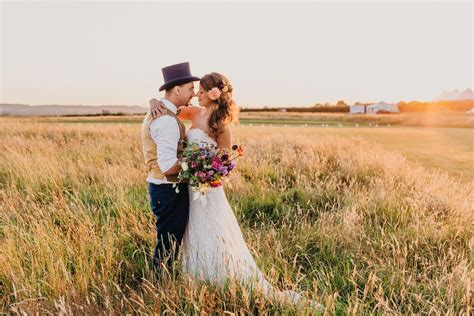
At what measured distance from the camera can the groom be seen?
11.2 feet

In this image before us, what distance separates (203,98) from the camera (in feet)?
12.1

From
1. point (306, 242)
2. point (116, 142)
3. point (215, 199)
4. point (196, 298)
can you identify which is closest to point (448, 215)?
point (306, 242)

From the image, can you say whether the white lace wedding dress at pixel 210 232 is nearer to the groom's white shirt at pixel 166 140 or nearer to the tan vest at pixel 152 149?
the tan vest at pixel 152 149

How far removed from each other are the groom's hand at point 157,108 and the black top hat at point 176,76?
197 mm

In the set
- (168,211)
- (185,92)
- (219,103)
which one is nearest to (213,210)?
(168,211)

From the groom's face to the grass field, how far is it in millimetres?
1507

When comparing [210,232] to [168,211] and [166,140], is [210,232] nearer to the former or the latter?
[168,211]

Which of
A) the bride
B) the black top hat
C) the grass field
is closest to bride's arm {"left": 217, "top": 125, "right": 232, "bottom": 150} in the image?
the bride

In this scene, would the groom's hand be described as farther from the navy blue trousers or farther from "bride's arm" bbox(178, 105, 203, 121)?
the navy blue trousers

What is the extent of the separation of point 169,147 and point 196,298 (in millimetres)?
1256

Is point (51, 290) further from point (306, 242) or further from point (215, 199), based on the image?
point (306, 242)

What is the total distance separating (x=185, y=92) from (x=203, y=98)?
18 centimetres

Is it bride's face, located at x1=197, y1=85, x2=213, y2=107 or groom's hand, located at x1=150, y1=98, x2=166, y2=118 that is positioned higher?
bride's face, located at x1=197, y1=85, x2=213, y2=107

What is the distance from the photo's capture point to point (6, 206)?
5.05 metres
